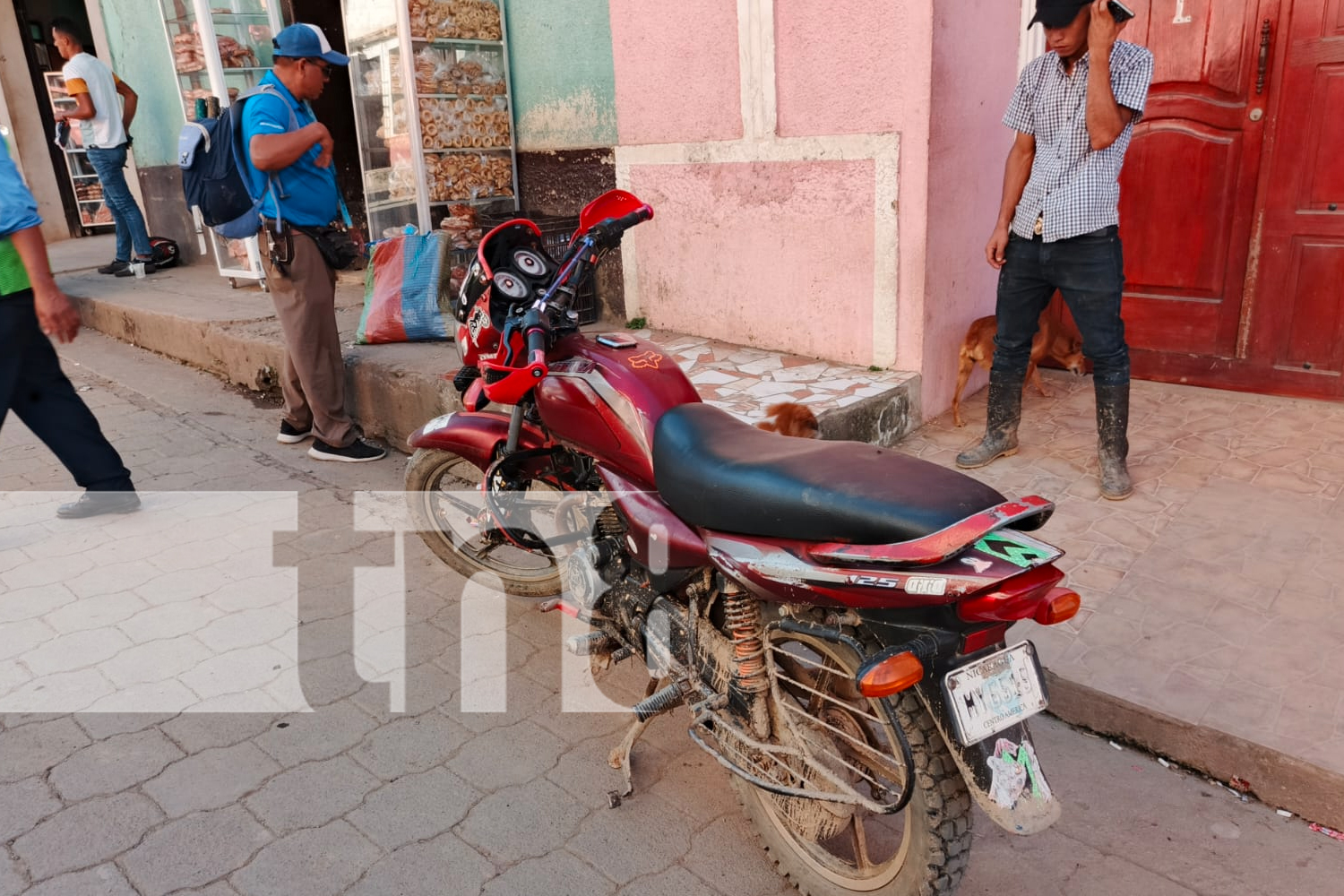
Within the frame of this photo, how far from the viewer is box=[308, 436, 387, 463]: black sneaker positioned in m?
5.42

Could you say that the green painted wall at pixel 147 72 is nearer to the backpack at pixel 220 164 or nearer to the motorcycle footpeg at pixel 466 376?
the backpack at pixel 220 164

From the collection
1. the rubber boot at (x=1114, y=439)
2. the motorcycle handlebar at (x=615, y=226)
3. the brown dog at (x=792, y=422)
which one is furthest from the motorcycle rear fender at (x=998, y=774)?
the rubber boot at (x=1114, y=439)

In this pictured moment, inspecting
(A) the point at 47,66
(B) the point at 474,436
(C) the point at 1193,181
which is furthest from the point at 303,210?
(A) the point at 47,66

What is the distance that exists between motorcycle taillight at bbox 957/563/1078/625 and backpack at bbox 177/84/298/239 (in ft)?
14.3

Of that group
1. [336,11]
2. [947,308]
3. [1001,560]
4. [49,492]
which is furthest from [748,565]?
[336,11]

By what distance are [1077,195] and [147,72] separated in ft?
32.8

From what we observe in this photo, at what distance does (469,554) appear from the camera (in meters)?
3.90

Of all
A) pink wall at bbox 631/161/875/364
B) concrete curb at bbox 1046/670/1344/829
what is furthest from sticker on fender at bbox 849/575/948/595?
pink wall at bbox 631/161/875/364

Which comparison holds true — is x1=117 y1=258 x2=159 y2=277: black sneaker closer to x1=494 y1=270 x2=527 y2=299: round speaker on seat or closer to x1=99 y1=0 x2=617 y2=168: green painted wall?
x1=99 y1=0 x2=617 y2=168: green painted wall

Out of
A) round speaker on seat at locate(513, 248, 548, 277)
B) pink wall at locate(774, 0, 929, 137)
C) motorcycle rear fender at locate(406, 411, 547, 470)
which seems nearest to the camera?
round speaker on seat at locate(513, 248, 548, 277)

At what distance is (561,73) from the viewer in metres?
7.02

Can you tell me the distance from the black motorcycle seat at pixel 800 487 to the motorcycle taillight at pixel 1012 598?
0.15 m

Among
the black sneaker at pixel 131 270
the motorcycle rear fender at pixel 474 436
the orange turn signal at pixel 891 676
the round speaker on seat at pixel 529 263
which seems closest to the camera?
the orange turn signal at pixel 891 676

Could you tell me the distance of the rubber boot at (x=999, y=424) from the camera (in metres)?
4.46
